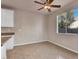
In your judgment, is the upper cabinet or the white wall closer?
the upper cabinet

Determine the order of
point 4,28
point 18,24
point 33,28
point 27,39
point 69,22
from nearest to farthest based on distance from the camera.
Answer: point 69,22
point 4,28
point 18,24
point 27,39
point 33,28

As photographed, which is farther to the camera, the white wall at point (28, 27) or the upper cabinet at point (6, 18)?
the white wall at point (28, 27)

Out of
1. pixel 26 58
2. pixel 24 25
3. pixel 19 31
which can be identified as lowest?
pixel 26 58

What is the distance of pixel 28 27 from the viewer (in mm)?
6316

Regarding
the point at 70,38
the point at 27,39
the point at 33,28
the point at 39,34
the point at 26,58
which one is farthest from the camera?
the point at 39,34

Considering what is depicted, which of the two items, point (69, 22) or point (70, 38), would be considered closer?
point (70, 38)

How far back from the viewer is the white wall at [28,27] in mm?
5731

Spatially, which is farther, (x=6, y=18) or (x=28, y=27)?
(x=28, y=27)

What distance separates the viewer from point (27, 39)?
623 cm

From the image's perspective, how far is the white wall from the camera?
5731 mm

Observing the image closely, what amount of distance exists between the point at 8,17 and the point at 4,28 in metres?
0.84

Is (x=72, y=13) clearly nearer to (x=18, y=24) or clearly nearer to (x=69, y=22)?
(x=69, y=22)

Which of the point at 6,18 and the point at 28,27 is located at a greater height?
the point at 6,18

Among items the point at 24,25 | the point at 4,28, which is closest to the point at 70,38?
the point at 24,25
